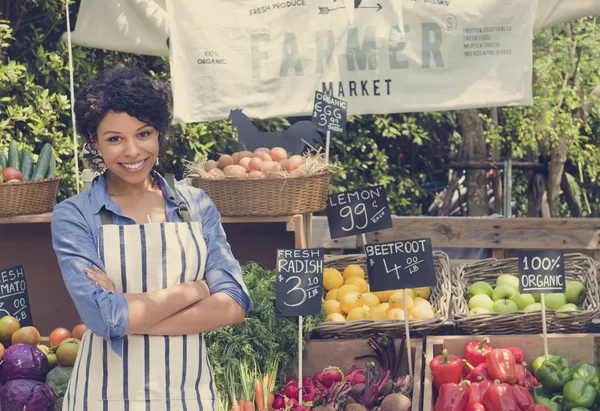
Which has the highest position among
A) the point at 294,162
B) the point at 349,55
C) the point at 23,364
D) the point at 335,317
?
the point at 349,55

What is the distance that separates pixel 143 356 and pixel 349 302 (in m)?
2.19

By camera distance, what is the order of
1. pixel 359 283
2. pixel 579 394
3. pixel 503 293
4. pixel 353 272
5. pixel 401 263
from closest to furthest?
pixel 579 394, pixel 401 263, pixel 503 293, pixel 359 283, pixel 353 272

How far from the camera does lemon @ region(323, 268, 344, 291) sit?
4773 mm

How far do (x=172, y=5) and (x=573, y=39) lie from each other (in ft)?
12.8

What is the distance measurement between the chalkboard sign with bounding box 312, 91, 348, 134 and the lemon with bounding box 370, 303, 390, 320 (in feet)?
2.91

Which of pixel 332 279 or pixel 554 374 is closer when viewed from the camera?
pixel 554 374

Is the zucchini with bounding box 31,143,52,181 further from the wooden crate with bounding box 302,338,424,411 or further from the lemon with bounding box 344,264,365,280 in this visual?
the lemon with bounding box 344,264,365,280

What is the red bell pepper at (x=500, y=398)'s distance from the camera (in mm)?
3703

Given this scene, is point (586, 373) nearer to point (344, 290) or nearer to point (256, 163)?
point (344, 290)

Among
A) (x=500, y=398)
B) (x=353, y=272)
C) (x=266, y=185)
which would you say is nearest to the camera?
(x=500, y=398)

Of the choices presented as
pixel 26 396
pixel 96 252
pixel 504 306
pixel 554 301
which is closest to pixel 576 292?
pixel 554 301

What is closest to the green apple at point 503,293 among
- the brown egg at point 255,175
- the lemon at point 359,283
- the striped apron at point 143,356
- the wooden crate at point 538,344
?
the wooden crate at point 538,344

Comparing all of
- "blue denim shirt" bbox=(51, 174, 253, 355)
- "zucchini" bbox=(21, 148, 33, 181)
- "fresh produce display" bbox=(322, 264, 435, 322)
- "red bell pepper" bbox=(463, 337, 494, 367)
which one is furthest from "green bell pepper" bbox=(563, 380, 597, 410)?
"zucchini" bbox=(21, 148, 33, 181)

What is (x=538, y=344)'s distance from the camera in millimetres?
4203
